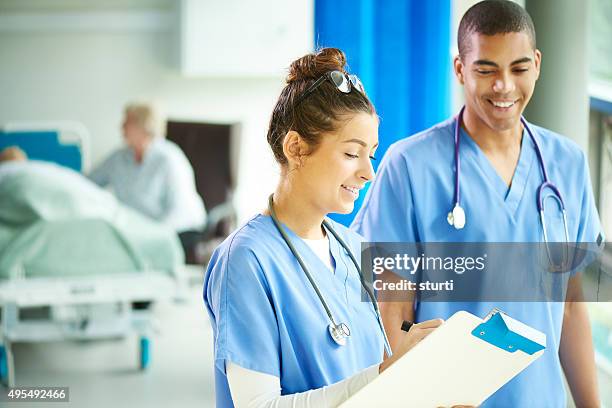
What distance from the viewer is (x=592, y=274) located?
1.51 meters

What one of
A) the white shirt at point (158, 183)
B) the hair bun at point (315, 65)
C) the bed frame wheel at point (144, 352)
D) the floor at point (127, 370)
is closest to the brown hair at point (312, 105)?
the hair bun at point (315, 65)

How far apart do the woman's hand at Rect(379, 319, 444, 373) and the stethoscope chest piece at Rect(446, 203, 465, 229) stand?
403mm

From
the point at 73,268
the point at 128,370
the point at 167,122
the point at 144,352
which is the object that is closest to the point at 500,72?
the point at 73,268

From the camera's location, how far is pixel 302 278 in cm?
116

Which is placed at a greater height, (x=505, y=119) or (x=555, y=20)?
(x=555, y=20)

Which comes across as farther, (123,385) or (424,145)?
(123,385)

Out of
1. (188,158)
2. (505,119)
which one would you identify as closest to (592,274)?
(505,119)

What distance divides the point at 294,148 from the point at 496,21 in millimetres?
431

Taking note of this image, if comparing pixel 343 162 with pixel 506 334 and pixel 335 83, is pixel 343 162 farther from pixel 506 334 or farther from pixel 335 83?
pixel 506 334

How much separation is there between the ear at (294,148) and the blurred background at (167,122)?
0.06m

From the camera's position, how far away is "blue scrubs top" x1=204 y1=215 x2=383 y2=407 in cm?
108

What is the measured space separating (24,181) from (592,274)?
2.43m

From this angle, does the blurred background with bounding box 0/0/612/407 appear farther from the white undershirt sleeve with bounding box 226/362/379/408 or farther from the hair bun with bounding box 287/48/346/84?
the white undershirt sleeve with bounding box 226/362/379/408

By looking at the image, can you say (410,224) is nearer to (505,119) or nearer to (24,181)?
(505,119)
